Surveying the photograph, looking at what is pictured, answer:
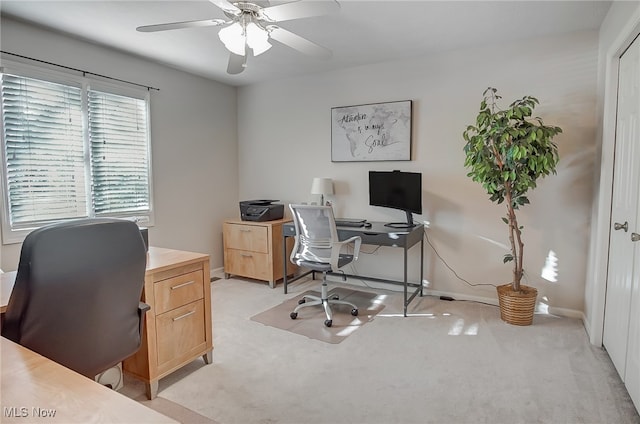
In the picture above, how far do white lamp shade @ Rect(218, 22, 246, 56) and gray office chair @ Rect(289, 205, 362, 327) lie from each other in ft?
4.53

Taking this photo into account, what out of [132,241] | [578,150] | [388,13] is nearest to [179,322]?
[132,241]

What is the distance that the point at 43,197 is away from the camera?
303 centimetres

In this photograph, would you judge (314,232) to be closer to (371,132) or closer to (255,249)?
(255,249)

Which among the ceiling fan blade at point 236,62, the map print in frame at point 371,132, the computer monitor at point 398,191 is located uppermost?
the ceiling fan blade at point 236,62

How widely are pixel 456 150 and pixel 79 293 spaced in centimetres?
322

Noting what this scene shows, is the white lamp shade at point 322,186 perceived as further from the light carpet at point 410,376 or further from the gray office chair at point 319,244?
the light carpet at point 410,376

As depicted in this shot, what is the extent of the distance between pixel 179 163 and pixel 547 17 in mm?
3661

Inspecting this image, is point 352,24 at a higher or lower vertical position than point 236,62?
higher

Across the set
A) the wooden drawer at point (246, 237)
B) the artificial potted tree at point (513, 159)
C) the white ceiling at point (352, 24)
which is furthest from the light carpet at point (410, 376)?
the white ceiling at point (352, 24)

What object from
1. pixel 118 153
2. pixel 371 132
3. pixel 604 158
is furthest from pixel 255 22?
pixel 604 158

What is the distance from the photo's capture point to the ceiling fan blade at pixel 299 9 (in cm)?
178

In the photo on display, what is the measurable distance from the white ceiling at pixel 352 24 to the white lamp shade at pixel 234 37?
1.93ft

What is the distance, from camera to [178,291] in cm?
221

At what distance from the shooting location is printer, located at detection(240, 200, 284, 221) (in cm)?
425
